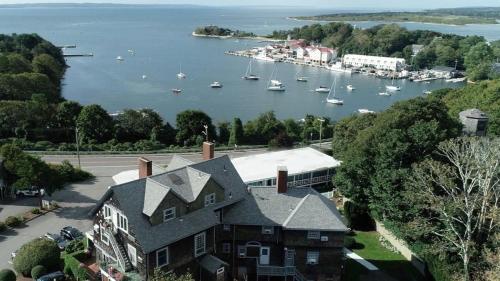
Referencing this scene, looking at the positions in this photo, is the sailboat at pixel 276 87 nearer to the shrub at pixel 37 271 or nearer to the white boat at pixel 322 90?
the white boat at pixel 322 90

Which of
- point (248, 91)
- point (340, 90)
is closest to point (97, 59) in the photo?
point (248, 91)

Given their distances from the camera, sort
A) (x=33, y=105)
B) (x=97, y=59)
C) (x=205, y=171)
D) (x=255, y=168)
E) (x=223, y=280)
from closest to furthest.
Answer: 1. (x=223, y=280)
2. (x=205, y=171)
3. (x=255, y=168)
4. (x=33, y=105)
5. (x=97, y=59)

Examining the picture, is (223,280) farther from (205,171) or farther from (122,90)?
(122,90)

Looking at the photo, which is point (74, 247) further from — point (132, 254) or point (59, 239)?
point (132, 254)

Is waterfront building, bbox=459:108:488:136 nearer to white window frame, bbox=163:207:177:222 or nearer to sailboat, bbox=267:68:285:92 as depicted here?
white window frame, bbox=163:207:177:222

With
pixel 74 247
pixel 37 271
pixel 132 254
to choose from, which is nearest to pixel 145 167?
pixel 132 254
